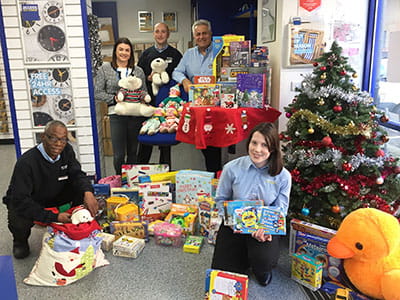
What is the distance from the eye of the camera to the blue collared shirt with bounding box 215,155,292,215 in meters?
1.99

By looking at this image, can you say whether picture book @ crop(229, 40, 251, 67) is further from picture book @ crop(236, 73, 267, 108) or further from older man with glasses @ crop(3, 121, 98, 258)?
older man with glasses @ crop(3, 121, 98, 258)

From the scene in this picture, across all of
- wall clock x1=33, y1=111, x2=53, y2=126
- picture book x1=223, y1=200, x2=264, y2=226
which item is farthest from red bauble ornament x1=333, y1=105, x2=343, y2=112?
wall clock x1=33, y1=111, x2=53, y2=126

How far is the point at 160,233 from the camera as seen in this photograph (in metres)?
2.44

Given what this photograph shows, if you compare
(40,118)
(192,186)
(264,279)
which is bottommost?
(264,279)

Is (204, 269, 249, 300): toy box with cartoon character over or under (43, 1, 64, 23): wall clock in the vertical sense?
under

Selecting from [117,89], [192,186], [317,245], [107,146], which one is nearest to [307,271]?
[317,245]

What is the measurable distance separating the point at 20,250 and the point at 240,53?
2.26 metres

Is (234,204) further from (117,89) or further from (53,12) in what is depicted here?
(53,12)

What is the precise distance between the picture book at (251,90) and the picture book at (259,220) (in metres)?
1.27

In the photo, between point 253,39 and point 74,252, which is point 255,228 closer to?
point 74,252

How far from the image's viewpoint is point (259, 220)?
1896 mm

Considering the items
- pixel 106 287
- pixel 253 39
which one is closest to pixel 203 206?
pixel 106 287

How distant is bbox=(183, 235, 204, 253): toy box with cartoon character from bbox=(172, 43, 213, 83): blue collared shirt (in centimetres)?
152

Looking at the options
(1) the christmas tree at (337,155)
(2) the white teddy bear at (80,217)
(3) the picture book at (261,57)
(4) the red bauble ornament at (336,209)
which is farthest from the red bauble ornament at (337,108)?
(2) the white teddy bear at (80,217)
